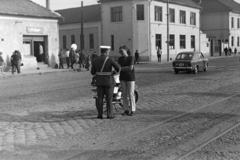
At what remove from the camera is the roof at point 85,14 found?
1967 inches

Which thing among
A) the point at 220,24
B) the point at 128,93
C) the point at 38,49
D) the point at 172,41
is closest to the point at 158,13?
the point at 172,41

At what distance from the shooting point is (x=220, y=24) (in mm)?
65000

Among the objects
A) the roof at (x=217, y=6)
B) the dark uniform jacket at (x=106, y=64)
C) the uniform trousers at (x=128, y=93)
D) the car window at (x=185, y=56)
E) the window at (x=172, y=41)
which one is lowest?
the uniform trousers at (x=128, y=93)

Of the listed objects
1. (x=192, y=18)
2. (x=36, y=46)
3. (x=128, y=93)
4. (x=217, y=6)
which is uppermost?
(x=217, y=6)

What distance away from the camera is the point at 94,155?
5969mm

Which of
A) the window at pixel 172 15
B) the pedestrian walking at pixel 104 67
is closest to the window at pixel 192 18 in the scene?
the window at pixel 172 15

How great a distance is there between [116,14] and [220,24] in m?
27.4

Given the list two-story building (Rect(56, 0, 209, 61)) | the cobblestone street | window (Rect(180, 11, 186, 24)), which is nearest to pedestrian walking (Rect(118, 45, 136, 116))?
the cobblestone street

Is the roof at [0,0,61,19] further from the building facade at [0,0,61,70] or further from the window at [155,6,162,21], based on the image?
the window at [155,6,162,21]

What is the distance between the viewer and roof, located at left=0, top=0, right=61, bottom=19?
97.1 ft

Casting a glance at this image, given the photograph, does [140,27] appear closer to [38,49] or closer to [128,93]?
[38,49]

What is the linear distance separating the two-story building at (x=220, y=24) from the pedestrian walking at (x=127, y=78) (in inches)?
2167

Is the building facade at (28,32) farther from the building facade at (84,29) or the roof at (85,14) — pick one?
the roof at (85,14)

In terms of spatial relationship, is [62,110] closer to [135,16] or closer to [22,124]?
[22,124]
